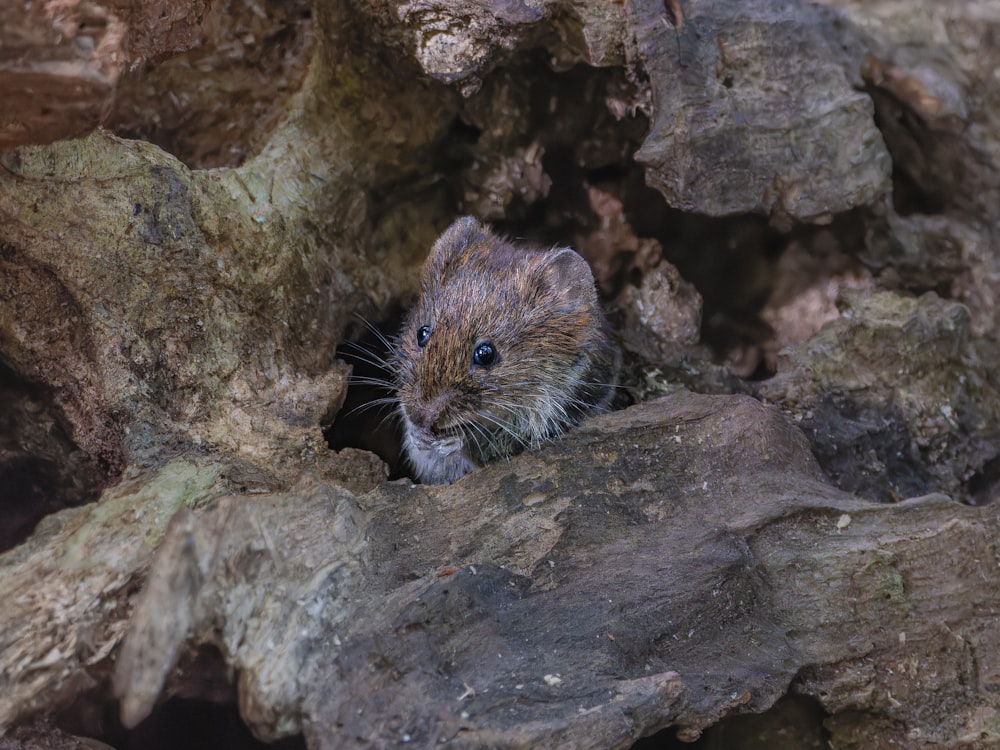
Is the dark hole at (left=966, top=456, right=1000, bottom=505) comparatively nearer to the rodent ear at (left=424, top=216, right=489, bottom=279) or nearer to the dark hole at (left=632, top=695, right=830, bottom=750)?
the dark hole at (left=632, top=695, right=830, bottom=750)

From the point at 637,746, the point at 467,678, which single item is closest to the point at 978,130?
the point at 637,746

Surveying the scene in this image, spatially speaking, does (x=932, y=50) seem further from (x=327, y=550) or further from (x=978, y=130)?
(x=327, y=550)

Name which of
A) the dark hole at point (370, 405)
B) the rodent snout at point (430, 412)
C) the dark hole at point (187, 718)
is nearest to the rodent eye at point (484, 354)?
the rodent snout at point (430, 412)

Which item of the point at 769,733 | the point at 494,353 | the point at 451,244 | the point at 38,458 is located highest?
the point at 38,458

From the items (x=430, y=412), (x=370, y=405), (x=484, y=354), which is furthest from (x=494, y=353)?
(x=370, y=405)

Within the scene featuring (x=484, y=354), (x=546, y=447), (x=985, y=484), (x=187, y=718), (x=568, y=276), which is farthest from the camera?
(x=985, y=484)

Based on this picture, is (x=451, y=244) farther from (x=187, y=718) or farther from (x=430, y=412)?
(x=187, y=718)

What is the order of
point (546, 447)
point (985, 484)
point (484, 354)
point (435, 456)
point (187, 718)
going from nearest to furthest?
point (187, 718), point (546, 447), point (484, 354), point (435, 456), point (985, 484)

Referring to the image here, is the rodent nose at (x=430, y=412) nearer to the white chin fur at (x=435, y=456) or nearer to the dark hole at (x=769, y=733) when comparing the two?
the white chin fur at (x=435, y=456)
